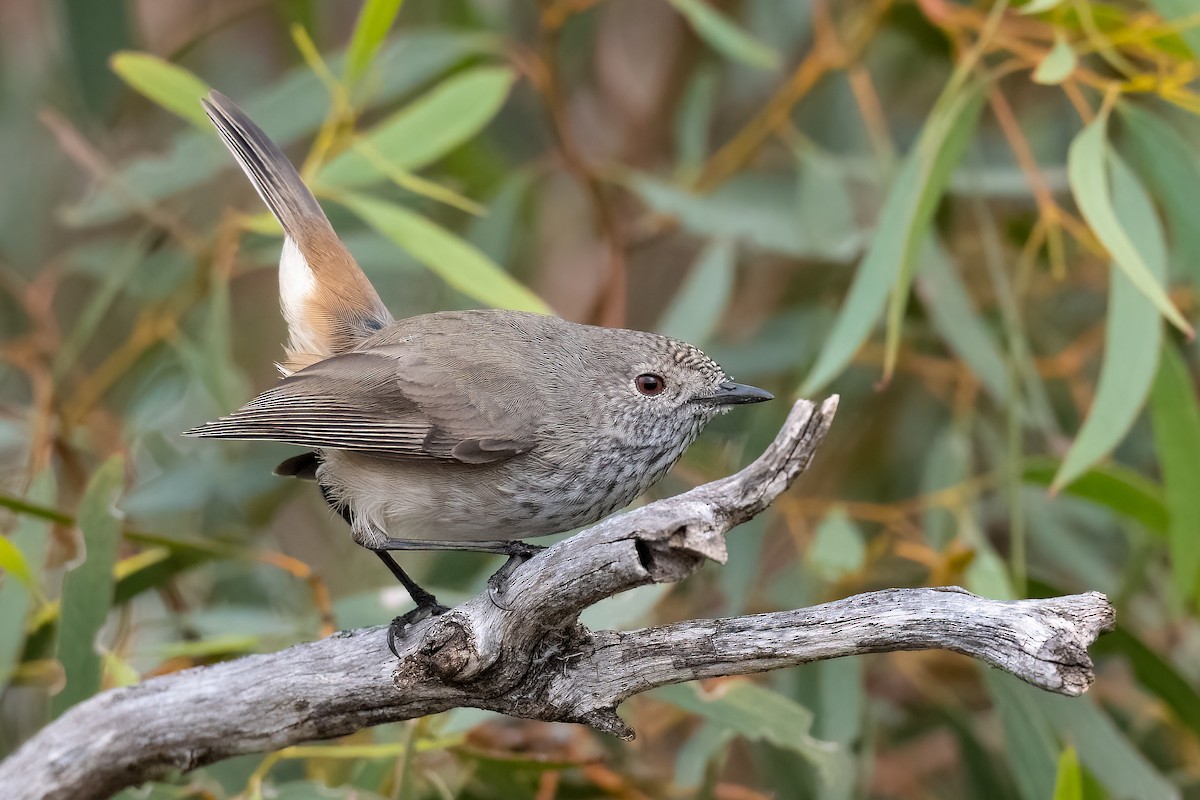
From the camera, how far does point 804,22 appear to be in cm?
463

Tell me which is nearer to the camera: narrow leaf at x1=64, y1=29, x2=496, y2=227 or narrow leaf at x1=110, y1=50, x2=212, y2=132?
narrow leaf at x1=110, y1=50, x2=212, y2=132

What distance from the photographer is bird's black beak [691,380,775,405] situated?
254cm

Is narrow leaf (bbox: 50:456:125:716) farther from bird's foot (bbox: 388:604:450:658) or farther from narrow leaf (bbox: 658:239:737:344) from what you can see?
narrow leaf (bbox: 658:239:737:344)

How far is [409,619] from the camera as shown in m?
2.37

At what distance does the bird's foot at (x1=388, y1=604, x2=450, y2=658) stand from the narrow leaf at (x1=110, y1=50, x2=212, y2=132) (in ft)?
4.82

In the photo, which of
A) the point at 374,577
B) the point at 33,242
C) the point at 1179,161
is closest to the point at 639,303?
the point at 374,577

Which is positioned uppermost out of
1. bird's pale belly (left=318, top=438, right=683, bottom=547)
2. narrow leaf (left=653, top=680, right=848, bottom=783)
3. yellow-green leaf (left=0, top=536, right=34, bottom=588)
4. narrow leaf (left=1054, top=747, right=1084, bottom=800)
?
bird's pale belly (left=318, top=438, right=683, bottom=547)

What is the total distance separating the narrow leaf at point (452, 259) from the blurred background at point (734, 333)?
1cm

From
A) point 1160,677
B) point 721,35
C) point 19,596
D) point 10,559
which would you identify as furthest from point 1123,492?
point 19,596

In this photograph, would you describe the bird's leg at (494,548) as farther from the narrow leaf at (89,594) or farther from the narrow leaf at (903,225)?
the narrow leaf at (903,225)

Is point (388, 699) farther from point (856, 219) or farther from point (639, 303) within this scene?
point (639, 303)

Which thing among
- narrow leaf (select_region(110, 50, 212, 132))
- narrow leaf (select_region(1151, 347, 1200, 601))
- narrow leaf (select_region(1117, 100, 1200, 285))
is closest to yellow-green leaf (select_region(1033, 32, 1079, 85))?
narrow leaf (select_region(1117, 100, 1200, 285))

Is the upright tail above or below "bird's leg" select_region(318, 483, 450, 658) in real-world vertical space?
above

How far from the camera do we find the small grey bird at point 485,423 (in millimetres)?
2477
